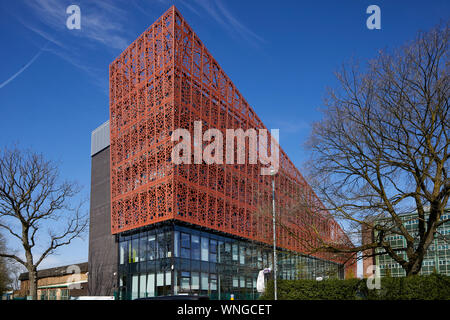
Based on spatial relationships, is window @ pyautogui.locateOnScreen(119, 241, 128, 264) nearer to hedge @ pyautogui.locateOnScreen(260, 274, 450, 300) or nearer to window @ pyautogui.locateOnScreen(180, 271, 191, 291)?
window @ pyautogui.locateOnScreen(180, 271, 191, 291)

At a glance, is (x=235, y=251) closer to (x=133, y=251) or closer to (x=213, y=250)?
(x=213, y=250)

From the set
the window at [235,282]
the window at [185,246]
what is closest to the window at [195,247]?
the window at [185,246]

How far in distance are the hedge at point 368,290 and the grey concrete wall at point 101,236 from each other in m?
24.0

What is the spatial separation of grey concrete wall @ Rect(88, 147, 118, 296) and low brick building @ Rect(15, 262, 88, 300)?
23.2 feet

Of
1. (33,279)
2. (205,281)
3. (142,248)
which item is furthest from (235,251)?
(33,279)

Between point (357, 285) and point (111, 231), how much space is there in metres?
28.5

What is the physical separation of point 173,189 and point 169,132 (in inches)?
201

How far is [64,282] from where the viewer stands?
60344mm

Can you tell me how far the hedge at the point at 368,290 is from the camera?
708 inches

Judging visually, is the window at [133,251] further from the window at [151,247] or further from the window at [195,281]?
the window at [195,281]

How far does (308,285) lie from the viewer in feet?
75.8

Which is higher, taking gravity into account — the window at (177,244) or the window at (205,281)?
the window at (177,244)

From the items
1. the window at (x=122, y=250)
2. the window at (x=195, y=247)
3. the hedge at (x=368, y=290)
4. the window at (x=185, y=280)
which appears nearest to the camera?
the hedge at (x=368, y=290)
